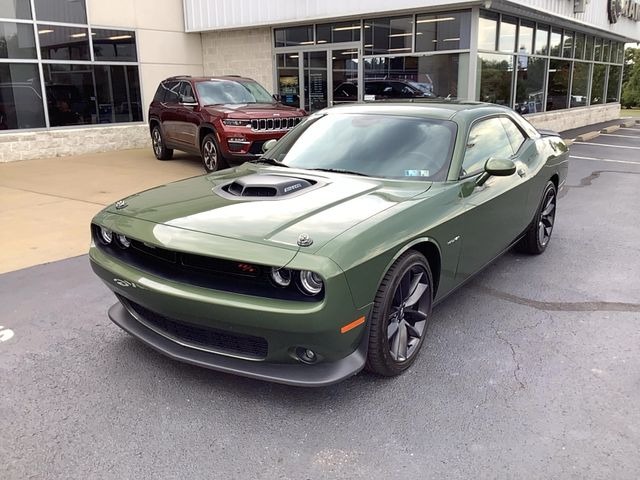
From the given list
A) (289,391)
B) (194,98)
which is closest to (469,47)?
(194,98)

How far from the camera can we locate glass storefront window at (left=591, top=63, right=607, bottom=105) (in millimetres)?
21136

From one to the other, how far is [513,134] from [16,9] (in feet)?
39.2

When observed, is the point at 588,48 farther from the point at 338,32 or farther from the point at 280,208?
the point at 280,208

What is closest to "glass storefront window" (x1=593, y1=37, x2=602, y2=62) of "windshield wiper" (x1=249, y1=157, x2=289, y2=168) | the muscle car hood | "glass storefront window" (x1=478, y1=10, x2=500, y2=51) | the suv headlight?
"glass storefront window" (x1=478, y1=10, x2=500, y2=51)

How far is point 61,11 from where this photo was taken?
13.1m

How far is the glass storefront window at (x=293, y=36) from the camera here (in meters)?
14.3

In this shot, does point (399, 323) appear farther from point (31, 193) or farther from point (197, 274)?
point (31, 193)

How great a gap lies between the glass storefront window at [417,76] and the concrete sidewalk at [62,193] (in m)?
4.66

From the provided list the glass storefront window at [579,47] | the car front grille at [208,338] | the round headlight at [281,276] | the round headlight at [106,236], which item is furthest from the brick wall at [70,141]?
the glass storefront window at [579,47]

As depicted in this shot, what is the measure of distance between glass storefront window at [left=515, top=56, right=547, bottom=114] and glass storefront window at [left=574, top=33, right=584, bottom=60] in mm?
3191

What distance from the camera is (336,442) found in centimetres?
274

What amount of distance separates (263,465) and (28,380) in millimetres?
1668

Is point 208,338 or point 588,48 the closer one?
point 208,338

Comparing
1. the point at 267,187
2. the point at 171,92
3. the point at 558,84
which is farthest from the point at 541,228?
the point at 558,84
